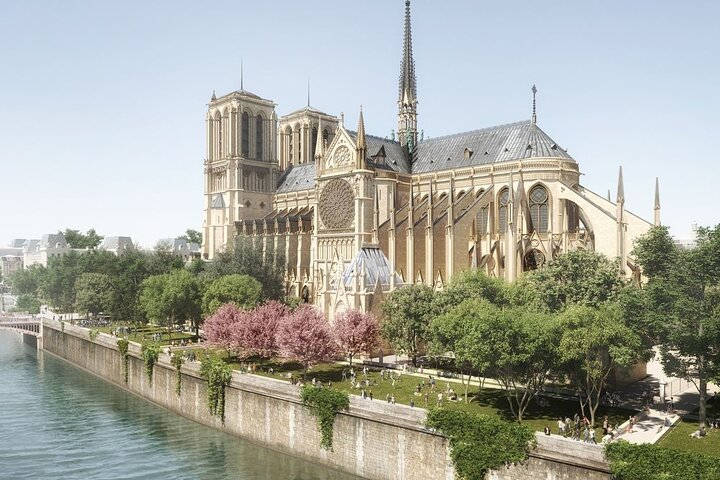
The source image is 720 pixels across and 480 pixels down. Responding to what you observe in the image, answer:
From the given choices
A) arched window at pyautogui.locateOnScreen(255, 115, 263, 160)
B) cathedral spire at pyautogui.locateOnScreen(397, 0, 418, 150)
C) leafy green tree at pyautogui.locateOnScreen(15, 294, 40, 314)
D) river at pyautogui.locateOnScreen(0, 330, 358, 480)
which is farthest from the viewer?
leafy green tree at pyautogui.locateOnScreen(15, 294, 40, 314)

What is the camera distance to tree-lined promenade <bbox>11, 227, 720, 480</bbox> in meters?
34.5

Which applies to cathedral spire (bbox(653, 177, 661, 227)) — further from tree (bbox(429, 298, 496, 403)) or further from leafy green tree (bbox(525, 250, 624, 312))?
tree (bbox(429, 298, 496, 403))

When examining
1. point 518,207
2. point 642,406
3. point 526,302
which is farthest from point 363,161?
point 642,406

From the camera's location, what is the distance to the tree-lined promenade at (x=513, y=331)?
113 feet

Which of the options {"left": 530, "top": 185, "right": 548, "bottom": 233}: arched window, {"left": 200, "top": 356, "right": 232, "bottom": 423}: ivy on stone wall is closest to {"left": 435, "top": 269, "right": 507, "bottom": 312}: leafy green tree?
{"left": 200, "top": 356, "right": 232, "bottom": 423}: ivy on stone wall

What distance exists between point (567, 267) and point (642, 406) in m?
11.1

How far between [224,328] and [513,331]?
93.5ft

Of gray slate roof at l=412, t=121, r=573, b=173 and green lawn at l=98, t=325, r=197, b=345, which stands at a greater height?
gray slate roof at l=412, t=121, r=573, b=173

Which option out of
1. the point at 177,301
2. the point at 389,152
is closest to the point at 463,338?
the point at 177,301

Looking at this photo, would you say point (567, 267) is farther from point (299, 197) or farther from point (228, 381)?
point (299, 197)

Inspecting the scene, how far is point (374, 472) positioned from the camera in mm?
37938

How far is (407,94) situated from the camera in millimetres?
92938

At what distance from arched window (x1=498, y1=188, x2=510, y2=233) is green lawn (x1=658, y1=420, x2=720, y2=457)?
123 ft

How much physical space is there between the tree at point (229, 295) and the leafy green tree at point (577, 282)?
30.6 m
